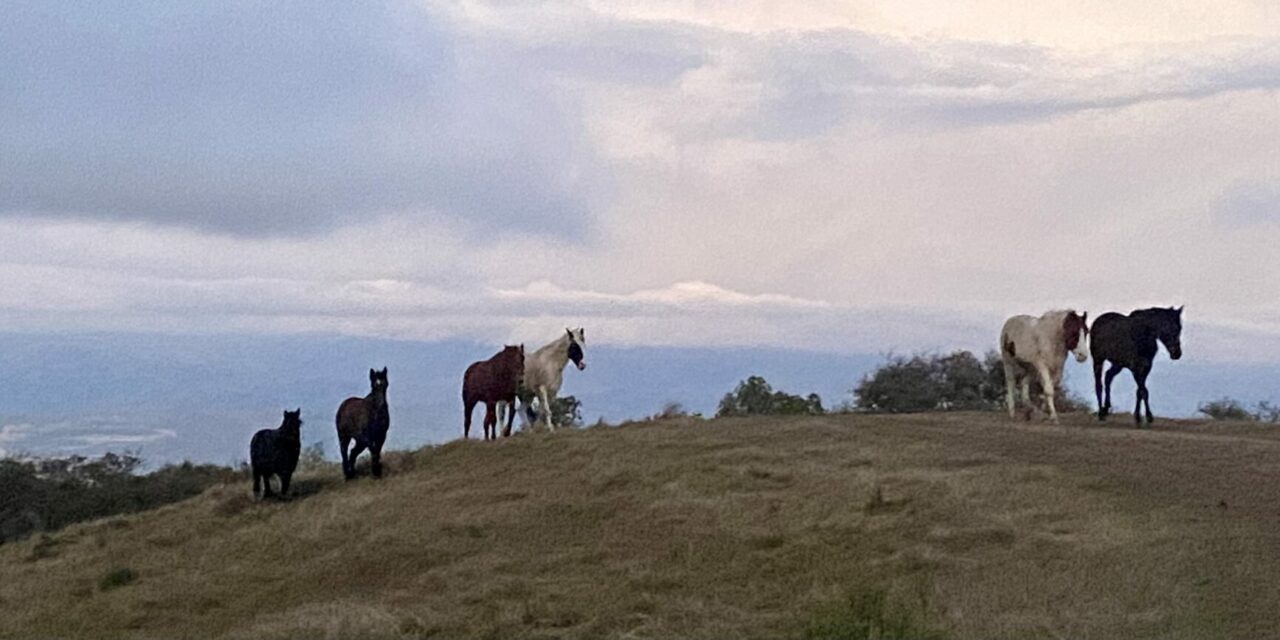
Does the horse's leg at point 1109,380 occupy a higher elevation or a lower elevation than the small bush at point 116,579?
higher

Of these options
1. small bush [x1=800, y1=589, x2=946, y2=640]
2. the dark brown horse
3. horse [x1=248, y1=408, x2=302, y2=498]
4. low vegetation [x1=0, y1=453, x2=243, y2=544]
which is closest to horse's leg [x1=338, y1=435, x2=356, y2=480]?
horse [x1=248, y1=408, x2=302, y2=498]

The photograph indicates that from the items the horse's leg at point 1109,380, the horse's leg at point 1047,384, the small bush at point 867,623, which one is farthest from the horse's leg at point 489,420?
the small bush at point 867,623

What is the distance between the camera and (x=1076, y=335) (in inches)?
838

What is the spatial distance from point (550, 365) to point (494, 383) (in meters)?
1.00

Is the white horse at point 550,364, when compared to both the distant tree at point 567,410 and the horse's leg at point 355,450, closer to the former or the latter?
the horse's leg at point 355,450

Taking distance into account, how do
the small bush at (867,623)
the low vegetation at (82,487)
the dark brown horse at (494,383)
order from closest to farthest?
the small bush at (867,623), the dark brown horse at (494,383), the low vegetation at (82,487)

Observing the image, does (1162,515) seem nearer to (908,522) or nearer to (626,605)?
(908,522)

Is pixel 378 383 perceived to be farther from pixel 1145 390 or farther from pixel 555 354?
pixel 1145 390

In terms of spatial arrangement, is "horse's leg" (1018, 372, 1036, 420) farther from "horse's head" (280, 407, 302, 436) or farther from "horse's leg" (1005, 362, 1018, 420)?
"horse's head" (280, 407, 302, 436)

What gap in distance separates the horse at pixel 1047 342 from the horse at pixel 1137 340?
1.44ft

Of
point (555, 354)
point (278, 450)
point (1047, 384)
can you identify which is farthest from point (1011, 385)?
point (278, 450)

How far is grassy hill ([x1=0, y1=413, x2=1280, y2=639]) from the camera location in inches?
472

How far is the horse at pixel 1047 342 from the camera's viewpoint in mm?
21375

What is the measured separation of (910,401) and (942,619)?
22.2 m
